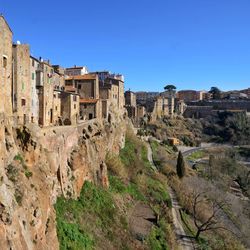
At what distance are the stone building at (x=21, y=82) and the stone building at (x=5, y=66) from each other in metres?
2.29

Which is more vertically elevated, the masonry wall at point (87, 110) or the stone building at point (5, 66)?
the stone building at point (5, 66)

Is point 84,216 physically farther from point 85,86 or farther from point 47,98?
point 85,86

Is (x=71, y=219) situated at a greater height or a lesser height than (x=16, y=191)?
lesser

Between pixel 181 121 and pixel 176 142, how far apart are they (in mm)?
Result: 26585

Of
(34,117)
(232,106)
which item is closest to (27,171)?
(34,117)

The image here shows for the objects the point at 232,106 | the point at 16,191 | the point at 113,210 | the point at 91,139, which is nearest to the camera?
the point at 16,191

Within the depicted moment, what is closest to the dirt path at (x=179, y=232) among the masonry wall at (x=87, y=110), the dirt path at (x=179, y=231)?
the dirt path at (x=179, y=231)

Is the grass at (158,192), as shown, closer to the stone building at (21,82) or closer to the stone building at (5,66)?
the stone building at (21,82)

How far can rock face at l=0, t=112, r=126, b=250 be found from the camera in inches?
660

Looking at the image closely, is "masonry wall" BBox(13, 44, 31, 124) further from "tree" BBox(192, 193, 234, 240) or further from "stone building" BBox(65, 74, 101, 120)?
"tree" BBox(192, 193, 234, 240)

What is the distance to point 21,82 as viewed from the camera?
26766 mm

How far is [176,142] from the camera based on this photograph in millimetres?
96188

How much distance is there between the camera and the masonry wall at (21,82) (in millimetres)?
25606

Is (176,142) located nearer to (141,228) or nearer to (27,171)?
(141,228)
